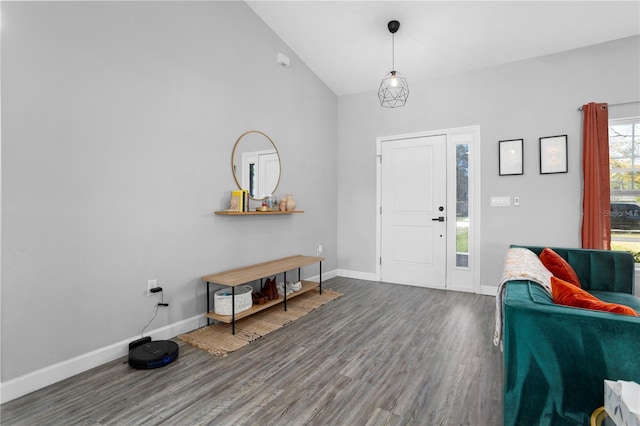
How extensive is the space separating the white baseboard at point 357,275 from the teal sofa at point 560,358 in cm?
353

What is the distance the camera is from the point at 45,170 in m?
2.07

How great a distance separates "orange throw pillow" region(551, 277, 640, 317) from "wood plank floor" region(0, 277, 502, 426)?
0.76 m

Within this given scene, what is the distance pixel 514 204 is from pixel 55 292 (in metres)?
4.63

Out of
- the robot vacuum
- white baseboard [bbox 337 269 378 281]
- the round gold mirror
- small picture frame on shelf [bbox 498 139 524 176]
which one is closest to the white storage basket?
the robot vacuum

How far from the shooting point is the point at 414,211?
468cm

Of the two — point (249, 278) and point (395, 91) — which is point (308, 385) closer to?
point (249, 278)

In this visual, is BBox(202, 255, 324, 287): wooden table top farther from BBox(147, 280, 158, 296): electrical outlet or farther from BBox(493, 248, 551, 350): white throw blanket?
BBox(493, 248, 551, 350): white throw blanket

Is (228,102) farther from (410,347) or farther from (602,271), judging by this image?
(602,271)

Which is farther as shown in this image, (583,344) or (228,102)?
(228,102)

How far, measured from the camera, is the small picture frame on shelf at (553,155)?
3.72 meters

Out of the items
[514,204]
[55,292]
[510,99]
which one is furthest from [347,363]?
[510,99]

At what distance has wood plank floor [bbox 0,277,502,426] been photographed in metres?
1.78

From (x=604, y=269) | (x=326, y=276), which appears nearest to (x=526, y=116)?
(x=604, y=269)

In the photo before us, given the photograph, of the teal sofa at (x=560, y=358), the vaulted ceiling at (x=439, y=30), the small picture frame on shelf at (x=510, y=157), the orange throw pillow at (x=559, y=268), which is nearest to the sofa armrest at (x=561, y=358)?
the teal sofa at (x=560, y=358)
